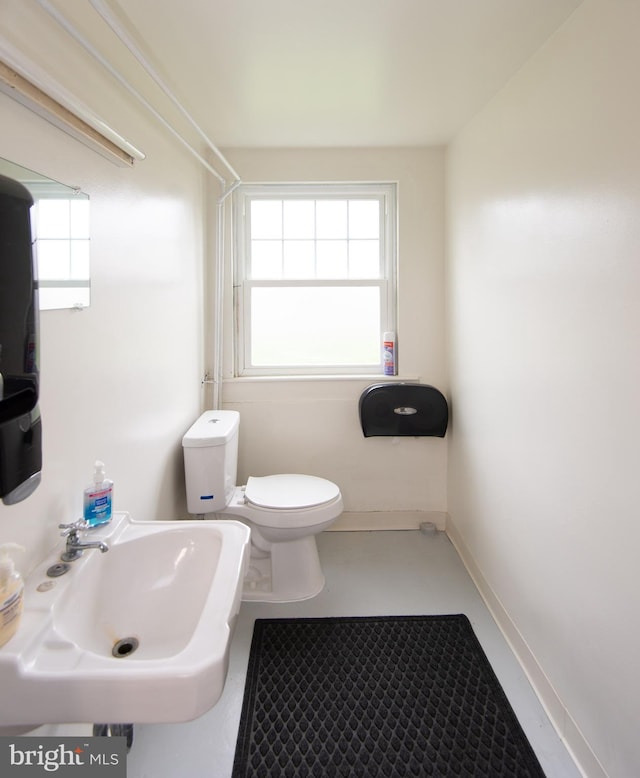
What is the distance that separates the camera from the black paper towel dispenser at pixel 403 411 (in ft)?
7.63

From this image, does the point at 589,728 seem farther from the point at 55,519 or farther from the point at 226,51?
the point at 226,51

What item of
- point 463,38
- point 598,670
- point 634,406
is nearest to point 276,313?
point 463,38

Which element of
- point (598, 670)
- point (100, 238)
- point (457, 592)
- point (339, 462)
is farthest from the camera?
point (339, 462)

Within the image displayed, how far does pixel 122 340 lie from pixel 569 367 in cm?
146

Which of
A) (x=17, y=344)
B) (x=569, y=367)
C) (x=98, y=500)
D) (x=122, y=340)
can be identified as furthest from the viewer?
(x=122, y=340)

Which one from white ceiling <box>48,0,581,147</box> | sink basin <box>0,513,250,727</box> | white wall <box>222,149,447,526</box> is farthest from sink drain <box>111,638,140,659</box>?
white ceiling <box>48,0,581,147</box>

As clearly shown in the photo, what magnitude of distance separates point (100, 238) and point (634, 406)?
1.56m

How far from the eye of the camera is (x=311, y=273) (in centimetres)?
250

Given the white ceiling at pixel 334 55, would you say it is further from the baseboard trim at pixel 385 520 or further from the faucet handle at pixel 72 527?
the baseboard trim at pixel 385 520

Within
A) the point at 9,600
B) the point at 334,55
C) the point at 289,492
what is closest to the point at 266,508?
the point at 289,492

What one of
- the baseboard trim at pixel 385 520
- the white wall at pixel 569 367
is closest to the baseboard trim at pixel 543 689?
the white wall at pixel 569 367

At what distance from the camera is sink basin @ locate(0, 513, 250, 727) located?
0.67 metres

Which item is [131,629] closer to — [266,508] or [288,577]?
[266,508]

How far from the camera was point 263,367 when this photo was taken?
8.29ft
